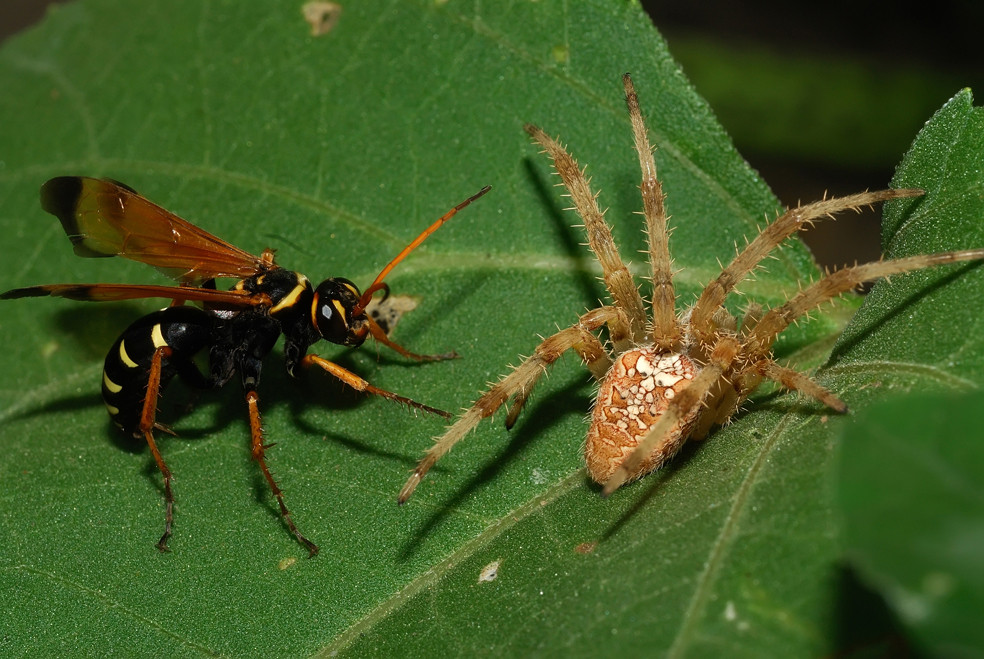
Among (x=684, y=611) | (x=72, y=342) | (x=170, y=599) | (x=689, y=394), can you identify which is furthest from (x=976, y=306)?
(x=72, y=342)

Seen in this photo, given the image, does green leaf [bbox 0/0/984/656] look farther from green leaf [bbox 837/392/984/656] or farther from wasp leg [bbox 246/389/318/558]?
green leaf [bbox 837/392/984/656]

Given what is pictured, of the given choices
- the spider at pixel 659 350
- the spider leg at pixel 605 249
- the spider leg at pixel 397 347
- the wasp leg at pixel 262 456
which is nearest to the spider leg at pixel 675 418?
the spider at pixel 659 350

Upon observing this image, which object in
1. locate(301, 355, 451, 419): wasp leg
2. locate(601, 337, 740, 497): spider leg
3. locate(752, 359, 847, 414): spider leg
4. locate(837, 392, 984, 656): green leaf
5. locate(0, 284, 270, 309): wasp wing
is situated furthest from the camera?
locate(301, 355, 451, 419): wasp leg

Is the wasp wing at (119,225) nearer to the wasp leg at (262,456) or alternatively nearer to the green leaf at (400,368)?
the green leaf at (400,368)

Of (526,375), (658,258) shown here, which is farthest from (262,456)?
(658,258)

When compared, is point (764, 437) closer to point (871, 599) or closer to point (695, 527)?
point (695, 527)

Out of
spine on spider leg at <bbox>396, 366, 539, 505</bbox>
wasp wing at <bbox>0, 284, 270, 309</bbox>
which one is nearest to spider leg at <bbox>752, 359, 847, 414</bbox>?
spine on spider leg at <bbox>396, 366, 539, 505</bbox>
